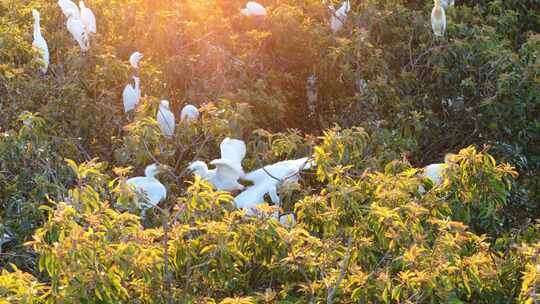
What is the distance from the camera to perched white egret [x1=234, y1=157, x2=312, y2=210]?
11.4ft

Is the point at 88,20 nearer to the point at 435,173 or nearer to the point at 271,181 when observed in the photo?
the point at 271,181

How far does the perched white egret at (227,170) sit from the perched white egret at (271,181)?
74 mm

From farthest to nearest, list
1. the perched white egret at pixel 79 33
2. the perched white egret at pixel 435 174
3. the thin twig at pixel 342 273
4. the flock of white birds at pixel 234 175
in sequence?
the perched white egret at pixel 79 33 → the flock of white birds at pixel 234 175 → the perched white egret at pixel 435 174 → the thin twig at pixel 342 273

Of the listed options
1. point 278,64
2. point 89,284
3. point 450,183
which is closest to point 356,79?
point 278,64

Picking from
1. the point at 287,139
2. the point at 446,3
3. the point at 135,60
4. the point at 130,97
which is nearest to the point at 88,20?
the point at 135,60

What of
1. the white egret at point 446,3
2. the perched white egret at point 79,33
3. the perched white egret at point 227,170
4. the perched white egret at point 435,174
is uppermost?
the white egret at point 446,3

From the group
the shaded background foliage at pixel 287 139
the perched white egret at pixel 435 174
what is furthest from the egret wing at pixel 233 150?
the perched white egret at pixel 435 174

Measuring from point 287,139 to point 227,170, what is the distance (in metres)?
0.25

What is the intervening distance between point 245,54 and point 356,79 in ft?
1.92

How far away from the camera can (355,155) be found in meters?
3.55

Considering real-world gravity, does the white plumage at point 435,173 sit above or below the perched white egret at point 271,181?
above

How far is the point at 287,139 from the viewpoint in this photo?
3.66m

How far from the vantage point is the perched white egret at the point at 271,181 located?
3486 mm

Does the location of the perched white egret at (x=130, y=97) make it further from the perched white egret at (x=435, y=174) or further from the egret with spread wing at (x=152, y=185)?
the perched white egret at (x=435, y=174)
